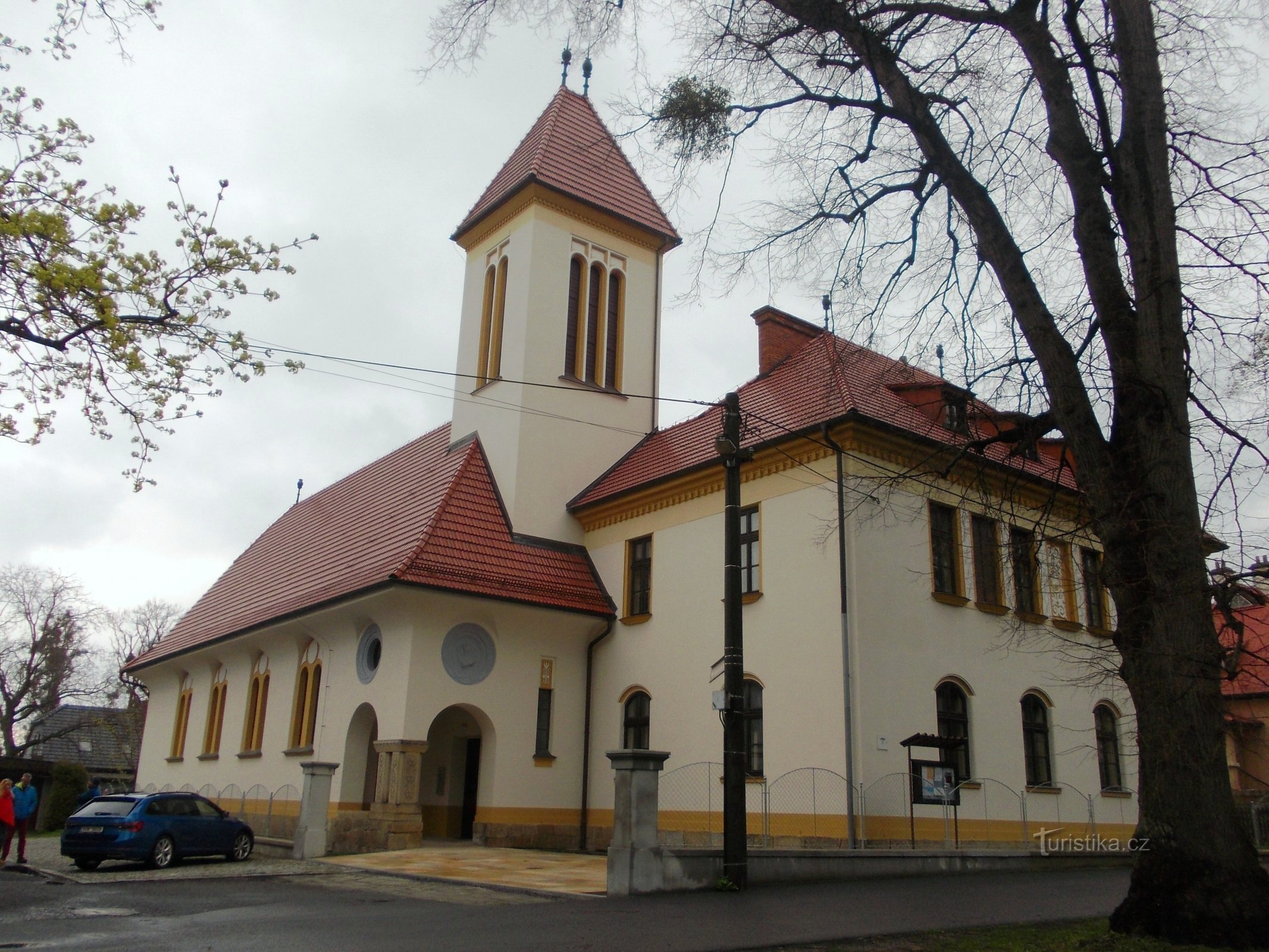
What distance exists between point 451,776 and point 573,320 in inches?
423

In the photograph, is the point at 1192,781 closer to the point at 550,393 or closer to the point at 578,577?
the point at 578,577

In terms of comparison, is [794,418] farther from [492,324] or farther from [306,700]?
[306,700]

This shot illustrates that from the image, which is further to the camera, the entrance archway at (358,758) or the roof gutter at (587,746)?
the roof gutter at (587,746)

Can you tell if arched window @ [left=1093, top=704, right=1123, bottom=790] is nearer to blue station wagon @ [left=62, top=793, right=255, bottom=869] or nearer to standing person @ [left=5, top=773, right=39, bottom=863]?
blue station wagon @ [left=62, top=793, right=255, bottom=869]

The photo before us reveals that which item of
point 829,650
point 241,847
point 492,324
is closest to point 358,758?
point 241,847

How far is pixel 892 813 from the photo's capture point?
1680 cm

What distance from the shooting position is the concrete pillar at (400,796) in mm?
18641

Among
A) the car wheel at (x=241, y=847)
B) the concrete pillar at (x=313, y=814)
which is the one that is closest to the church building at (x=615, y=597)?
the concrete pillar at (x=313, y=814)

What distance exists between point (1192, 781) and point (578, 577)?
15224mm

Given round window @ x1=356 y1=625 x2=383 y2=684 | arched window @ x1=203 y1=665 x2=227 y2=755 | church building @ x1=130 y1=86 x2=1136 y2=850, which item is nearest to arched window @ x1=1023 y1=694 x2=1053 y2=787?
church building @ x1=130 y1=86 x2=1136 y2=850

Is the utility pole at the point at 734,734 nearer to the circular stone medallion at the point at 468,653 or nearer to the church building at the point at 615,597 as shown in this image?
the church building at the point at 615,597

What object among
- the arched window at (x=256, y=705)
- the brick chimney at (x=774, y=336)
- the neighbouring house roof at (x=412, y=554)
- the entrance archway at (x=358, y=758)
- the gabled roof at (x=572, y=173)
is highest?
the gabled roof at (x=572, y=173)

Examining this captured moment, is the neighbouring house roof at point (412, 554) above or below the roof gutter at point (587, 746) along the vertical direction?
above

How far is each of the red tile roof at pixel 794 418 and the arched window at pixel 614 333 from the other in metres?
1.67
